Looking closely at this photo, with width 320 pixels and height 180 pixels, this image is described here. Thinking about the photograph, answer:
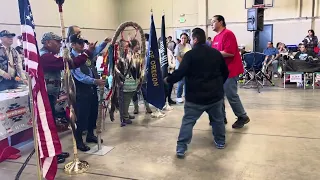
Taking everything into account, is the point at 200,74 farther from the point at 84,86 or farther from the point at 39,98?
the point at 39,98

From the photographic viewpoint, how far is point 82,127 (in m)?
3.62

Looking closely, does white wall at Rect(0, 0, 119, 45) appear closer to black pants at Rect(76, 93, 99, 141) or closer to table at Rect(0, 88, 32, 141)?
table at Rect(0, 88, 32, 141)

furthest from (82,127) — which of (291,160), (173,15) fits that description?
(173,15)

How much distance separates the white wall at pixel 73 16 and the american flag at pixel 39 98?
8.49 meters

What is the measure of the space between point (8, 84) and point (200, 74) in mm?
2911

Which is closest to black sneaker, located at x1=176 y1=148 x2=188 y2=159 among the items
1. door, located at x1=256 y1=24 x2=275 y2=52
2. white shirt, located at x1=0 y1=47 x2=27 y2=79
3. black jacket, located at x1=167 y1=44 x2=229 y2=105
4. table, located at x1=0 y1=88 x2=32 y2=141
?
black jacket, located at x1=167 y1=44 x2=229 y2=105

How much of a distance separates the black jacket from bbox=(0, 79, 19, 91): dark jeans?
2.55 metres

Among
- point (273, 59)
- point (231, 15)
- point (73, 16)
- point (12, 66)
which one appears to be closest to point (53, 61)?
point (12, 66)

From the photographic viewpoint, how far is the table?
3.52 meters

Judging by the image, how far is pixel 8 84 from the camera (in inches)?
171

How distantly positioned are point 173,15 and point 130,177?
12.6 metres

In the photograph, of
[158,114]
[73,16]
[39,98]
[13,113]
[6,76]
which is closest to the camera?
[39,98]

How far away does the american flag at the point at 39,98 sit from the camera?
7.75 ft

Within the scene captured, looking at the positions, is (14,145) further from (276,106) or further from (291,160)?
(276,106)
